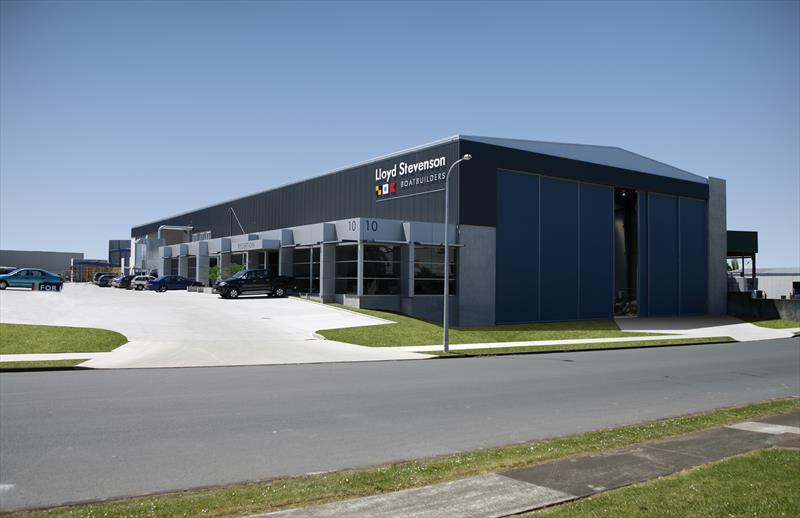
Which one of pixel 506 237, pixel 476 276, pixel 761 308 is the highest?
pixel 506 237

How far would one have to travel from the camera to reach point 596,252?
45719 millimetres

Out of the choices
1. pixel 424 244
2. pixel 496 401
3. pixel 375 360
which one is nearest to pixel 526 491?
pixel 496 401

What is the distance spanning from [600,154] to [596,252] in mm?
7969

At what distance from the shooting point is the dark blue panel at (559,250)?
42.6 meters

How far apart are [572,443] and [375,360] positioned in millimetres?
13374

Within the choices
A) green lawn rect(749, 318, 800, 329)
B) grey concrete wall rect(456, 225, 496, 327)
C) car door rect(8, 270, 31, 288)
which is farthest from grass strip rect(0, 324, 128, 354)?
green lawn rect(749, 318, 800, 329)

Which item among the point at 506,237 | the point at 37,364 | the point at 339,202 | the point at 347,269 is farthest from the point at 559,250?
Result: the point at 37,364

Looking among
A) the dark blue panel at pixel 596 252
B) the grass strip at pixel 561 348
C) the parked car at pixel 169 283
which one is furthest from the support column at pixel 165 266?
the grass strip at pixel 561 348

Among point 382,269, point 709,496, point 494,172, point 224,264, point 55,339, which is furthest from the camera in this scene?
point 224,264

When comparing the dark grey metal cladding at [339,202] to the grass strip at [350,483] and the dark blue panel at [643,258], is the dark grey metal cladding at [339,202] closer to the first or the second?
the dark blue panel at [643,258]

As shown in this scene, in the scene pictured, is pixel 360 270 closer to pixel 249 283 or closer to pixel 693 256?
pixel 249 283

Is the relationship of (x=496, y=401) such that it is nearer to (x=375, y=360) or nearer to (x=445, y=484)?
(x=445, y=484)

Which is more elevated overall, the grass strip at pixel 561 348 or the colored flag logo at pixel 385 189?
the colored flag logo at pixel 385 189

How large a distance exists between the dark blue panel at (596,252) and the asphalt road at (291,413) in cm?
2459
